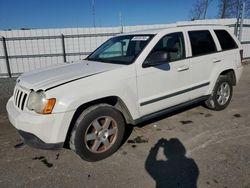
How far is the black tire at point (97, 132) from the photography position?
3.08 metres

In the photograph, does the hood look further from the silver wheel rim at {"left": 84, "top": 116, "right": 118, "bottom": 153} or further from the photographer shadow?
the photographer shadow

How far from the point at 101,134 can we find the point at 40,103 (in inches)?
38.4

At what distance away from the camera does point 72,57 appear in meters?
11.2

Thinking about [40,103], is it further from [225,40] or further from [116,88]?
[225,40]

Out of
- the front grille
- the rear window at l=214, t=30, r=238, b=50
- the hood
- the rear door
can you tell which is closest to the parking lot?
the rear door

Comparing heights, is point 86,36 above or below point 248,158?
above

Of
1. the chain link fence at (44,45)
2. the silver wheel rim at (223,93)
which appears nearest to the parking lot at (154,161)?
the silver wheel rim at (223,93)

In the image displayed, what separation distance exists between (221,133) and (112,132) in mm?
2023

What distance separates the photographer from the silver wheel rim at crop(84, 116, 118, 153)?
3219 millimetres

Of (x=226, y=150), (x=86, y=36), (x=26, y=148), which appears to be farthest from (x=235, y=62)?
(x=86, y=36)

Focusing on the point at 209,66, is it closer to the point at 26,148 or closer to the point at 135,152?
the point at 135,152

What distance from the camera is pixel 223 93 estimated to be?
16.7 ft

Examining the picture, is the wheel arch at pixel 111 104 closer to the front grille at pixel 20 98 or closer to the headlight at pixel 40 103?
Result: the headlight at pixel 40 103

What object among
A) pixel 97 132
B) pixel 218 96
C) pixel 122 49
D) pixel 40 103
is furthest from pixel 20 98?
pixel 218 96
